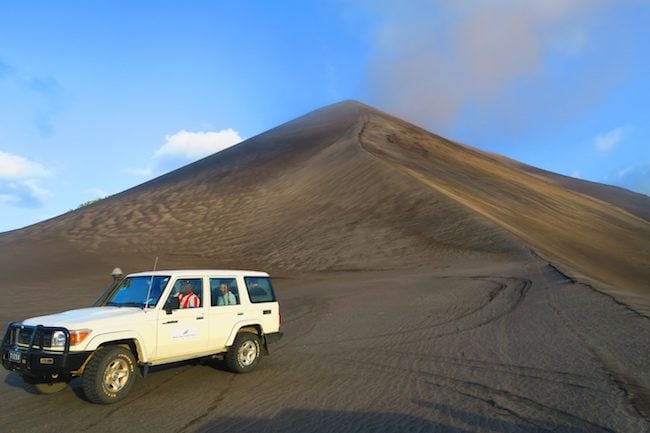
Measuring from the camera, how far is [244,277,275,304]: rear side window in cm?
1019

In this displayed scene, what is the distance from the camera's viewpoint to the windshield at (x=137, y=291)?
863 centimetres

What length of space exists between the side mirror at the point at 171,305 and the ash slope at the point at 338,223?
13.0 meters

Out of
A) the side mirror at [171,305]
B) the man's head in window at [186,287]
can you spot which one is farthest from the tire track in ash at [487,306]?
the side mirror at [171,305]

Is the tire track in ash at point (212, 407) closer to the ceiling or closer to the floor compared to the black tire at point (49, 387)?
closer to the floor

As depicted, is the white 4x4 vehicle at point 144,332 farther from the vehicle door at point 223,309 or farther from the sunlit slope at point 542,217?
the sunlit slope at point 542,217

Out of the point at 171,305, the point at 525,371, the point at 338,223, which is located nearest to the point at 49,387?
the point at 171,305

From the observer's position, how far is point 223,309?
9.46 metres

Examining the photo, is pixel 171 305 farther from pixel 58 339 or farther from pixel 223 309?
pixel 58 339

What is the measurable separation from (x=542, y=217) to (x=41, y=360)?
42132 millimetres

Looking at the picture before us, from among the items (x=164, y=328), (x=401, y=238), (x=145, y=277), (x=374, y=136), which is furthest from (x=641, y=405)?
(x=374, y=136)

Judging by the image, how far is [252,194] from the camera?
181 feet

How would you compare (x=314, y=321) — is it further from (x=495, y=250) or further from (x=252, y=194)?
(x=252, y=194)

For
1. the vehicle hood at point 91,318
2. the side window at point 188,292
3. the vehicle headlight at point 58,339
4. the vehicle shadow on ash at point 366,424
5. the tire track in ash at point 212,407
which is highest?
the side window at point 188,292

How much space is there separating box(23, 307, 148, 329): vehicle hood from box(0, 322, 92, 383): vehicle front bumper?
152 mm
